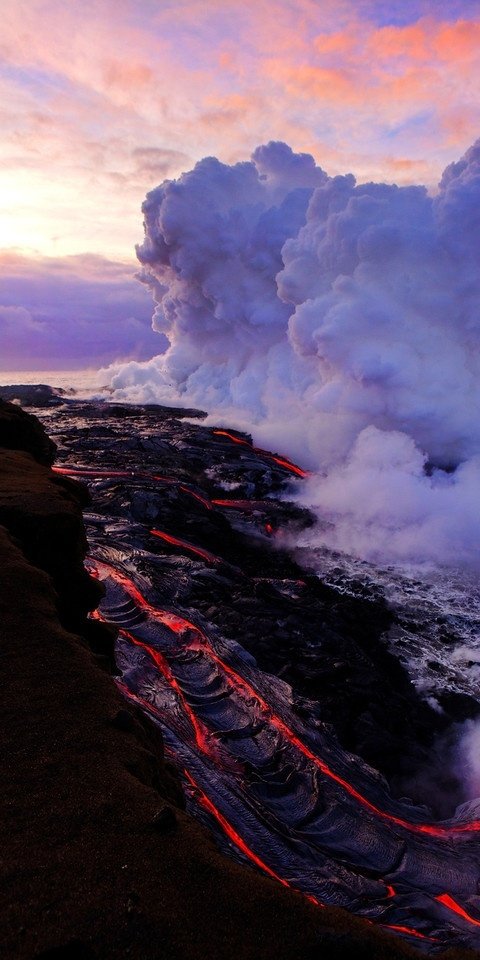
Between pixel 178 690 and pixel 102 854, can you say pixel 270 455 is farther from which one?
pixel 102 854

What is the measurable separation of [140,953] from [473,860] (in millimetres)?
8828

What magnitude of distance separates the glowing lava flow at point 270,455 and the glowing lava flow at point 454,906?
35.2 meters

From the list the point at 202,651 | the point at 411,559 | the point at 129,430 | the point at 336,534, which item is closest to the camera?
the point at 202,651

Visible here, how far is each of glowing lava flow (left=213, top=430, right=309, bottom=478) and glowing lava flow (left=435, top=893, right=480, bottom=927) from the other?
35212 mm

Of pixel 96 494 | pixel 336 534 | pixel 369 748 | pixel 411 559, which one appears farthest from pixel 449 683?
pixel 96 494

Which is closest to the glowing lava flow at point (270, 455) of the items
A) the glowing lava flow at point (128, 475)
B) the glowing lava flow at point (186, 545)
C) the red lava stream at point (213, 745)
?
the glowing lava flow at point (128, 475)

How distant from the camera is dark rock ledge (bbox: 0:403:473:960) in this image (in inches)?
145

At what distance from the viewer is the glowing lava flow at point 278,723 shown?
34.4ft

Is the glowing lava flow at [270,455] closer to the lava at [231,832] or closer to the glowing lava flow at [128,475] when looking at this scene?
the glowing lava flow at [128,475]

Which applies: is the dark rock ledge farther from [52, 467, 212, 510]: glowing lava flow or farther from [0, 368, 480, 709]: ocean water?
[52, 467, 212, 510]: glowing lava flow

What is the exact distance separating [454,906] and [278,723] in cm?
487

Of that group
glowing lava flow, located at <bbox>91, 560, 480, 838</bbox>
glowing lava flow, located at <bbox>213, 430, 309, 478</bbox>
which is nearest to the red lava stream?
glowing lava flow, located at <bbox>91, 560, 480, 838</bbox>

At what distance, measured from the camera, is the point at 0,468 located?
12586 mm

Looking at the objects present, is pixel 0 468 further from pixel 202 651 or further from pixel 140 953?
pixel 140 953
